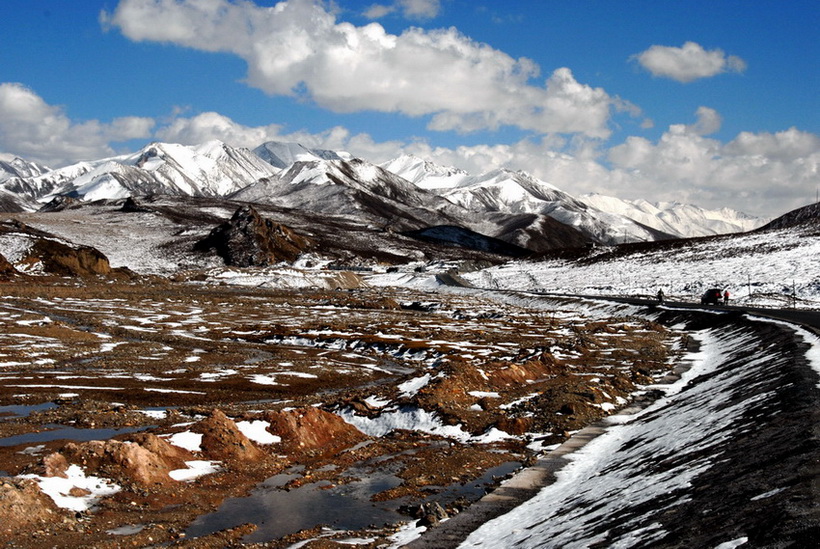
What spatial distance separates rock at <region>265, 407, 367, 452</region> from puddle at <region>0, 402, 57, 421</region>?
9745 millimetres

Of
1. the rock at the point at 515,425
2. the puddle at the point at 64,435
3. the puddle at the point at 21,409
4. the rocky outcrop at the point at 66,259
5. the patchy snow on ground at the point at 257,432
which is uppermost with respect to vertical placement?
the rocky outcrop at the point at 66,259

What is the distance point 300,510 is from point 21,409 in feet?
51.7

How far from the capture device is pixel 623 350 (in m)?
47.4

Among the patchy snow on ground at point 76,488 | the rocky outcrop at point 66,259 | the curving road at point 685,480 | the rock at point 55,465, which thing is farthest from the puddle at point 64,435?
the rocky outcrop at point 66,259

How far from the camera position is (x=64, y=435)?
22.1m

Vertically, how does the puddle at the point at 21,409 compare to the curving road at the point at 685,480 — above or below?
above

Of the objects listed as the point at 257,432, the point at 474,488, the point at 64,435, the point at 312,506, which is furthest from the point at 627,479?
the point at 64,435

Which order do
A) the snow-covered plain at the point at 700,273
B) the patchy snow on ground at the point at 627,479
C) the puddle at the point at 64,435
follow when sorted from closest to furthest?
1. the patchy snow on ground at the point at 627,479
2. the puddle at the point at 64,435
3. the snow-covered plain at the point at 700,273

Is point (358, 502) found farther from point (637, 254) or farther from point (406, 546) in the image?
point (637, 254)

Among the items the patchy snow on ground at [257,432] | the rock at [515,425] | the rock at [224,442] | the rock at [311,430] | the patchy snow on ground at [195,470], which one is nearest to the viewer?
the patchy snow on ground at [195,470]

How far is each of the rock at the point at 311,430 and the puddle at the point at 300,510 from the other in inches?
137

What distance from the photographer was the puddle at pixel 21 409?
24906 millimetres

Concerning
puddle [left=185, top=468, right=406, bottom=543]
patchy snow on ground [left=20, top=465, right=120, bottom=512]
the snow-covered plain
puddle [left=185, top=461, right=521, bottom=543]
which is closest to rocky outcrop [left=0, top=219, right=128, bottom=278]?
the snow-covered plain

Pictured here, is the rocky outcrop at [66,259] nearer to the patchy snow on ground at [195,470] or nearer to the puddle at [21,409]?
the puddle at [21,409]
